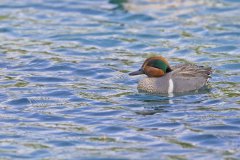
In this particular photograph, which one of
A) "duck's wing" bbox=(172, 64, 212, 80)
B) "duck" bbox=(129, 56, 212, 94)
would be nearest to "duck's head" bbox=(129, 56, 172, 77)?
"duck" bbox=(129, 56, 212, 94)

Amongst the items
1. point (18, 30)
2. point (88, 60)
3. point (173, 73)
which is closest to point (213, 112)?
point (173, 73)

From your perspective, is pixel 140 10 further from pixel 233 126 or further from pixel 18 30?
pixel 233 126

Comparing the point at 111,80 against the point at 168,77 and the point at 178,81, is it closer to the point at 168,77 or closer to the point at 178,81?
the point at 168,77

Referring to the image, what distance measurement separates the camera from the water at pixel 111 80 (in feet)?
36.3

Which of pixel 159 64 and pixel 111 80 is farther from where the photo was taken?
pixel 111 80

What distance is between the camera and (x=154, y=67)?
1437cm

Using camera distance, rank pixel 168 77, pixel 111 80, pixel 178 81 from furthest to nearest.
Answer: pixel 111 80, pixel 168 77, pixel 178 81

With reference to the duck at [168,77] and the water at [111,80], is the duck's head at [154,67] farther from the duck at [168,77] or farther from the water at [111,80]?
the water at [111,80]

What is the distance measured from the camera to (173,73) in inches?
566

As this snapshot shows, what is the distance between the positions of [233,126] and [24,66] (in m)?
5.37

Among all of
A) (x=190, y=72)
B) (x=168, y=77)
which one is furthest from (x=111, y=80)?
(x=190, y=72)

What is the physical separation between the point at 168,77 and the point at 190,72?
0.39m

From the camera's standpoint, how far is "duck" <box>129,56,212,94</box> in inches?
559

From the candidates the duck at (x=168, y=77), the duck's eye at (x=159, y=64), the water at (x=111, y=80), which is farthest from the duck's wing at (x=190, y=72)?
the water at (x=111, y=80)
